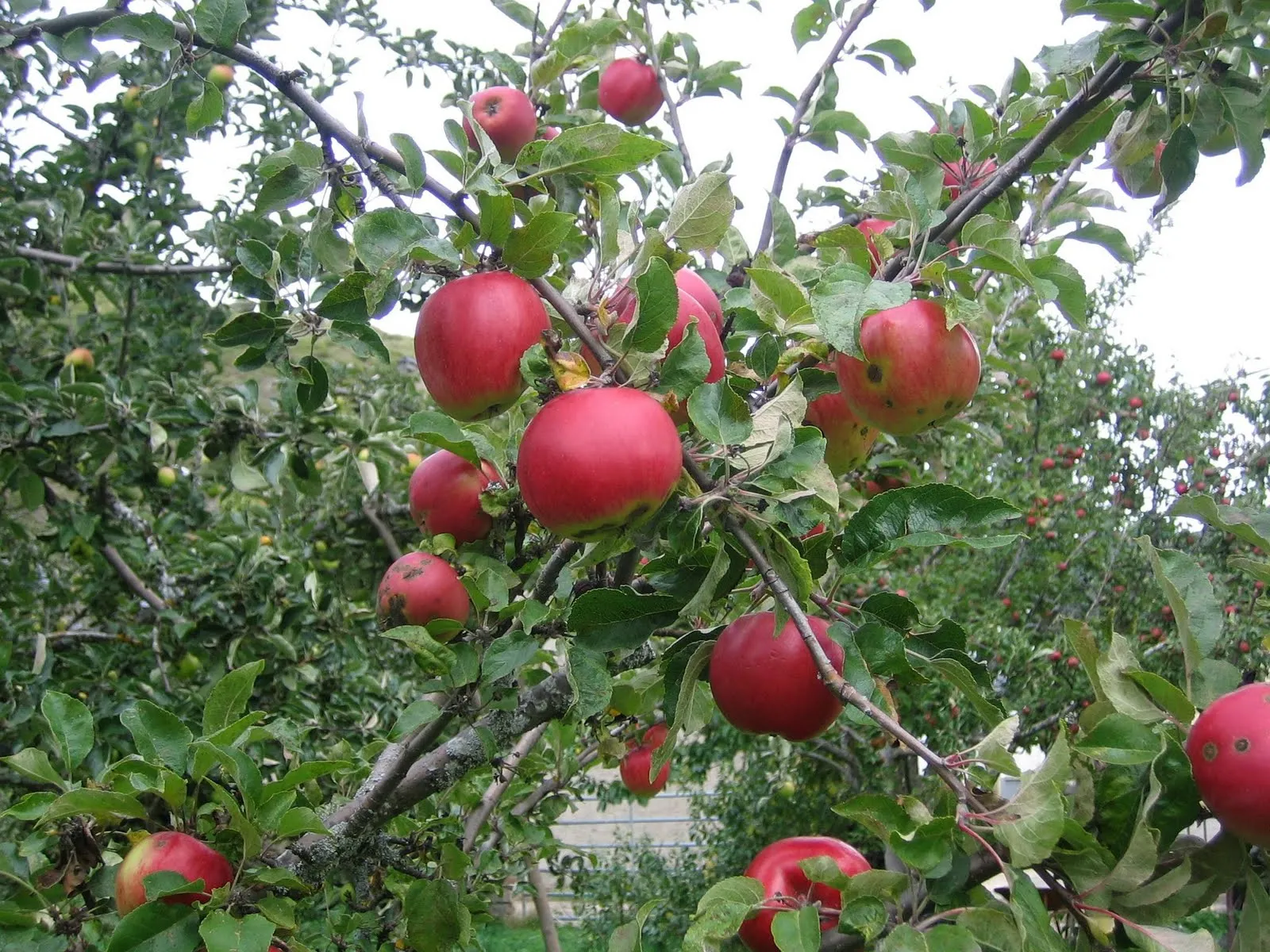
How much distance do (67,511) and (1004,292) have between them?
2504 mm

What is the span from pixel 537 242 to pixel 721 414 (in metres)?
0.24

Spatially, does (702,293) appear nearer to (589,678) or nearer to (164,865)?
(589,678)

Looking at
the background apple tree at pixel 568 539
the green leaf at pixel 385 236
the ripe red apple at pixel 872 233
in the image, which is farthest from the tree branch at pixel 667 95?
the green leaf at pixel 385 236

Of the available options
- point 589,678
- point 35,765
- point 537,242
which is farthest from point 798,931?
point 35,765

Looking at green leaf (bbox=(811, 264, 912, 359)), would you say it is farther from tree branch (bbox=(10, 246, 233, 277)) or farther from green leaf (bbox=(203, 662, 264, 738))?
tree branch (bbox=(10, 246, 233, 277))

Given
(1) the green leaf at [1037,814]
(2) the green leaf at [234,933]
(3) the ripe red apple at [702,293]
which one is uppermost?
(3) the ripe red apple at [702,293]

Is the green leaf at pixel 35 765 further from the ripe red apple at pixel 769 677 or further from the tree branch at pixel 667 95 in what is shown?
the tree branch at pixel 667 95

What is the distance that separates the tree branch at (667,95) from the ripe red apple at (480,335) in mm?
1138

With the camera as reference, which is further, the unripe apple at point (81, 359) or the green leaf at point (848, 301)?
the unripe apple at point (81, 359)

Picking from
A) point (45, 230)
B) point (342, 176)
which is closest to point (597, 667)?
point (342, 176)

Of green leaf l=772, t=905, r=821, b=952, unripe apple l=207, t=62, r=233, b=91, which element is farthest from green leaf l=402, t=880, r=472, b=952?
unripe apple l=207, t=62, r=233, b=91

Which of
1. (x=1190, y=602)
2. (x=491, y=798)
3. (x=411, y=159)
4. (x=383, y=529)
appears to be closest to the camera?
(x=411, y=159)

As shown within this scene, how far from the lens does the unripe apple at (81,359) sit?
8.54 feet

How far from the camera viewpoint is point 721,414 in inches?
36.6
